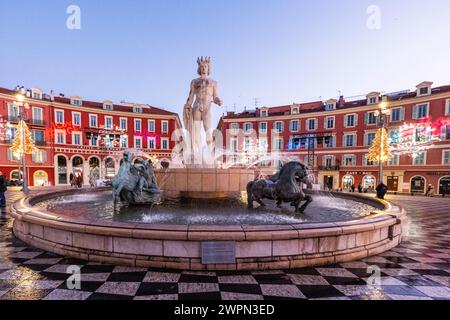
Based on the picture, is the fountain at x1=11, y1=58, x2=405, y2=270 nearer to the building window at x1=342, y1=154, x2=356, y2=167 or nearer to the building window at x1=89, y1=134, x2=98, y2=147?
the building window at x1=342, y1=154, x2=356, y2=167

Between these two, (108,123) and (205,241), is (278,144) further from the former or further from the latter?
(205,241)

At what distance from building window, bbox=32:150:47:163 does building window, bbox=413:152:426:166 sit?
4950 cm

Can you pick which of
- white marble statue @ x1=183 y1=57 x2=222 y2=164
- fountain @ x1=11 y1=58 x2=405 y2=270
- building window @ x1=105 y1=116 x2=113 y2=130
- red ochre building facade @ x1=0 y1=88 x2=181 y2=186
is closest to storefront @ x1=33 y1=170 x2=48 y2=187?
red ochre building facade @ x1=0 y1=88 x2=181 y2=186

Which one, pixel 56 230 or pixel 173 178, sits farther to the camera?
pixel 173 178

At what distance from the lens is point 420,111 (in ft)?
89.1

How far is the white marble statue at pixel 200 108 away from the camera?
29.0 feet

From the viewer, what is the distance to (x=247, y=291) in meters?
3.05

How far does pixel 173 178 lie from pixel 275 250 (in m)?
5.05

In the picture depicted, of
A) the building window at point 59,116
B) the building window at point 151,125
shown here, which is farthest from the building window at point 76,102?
the building window at point 151,125

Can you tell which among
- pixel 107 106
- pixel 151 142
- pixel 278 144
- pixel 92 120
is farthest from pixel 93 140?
pixel 278 144

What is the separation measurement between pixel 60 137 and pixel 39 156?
3.75 metres

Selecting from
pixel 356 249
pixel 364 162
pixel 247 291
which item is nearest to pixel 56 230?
pixel 247 291

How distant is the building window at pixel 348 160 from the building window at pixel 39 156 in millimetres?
43465
